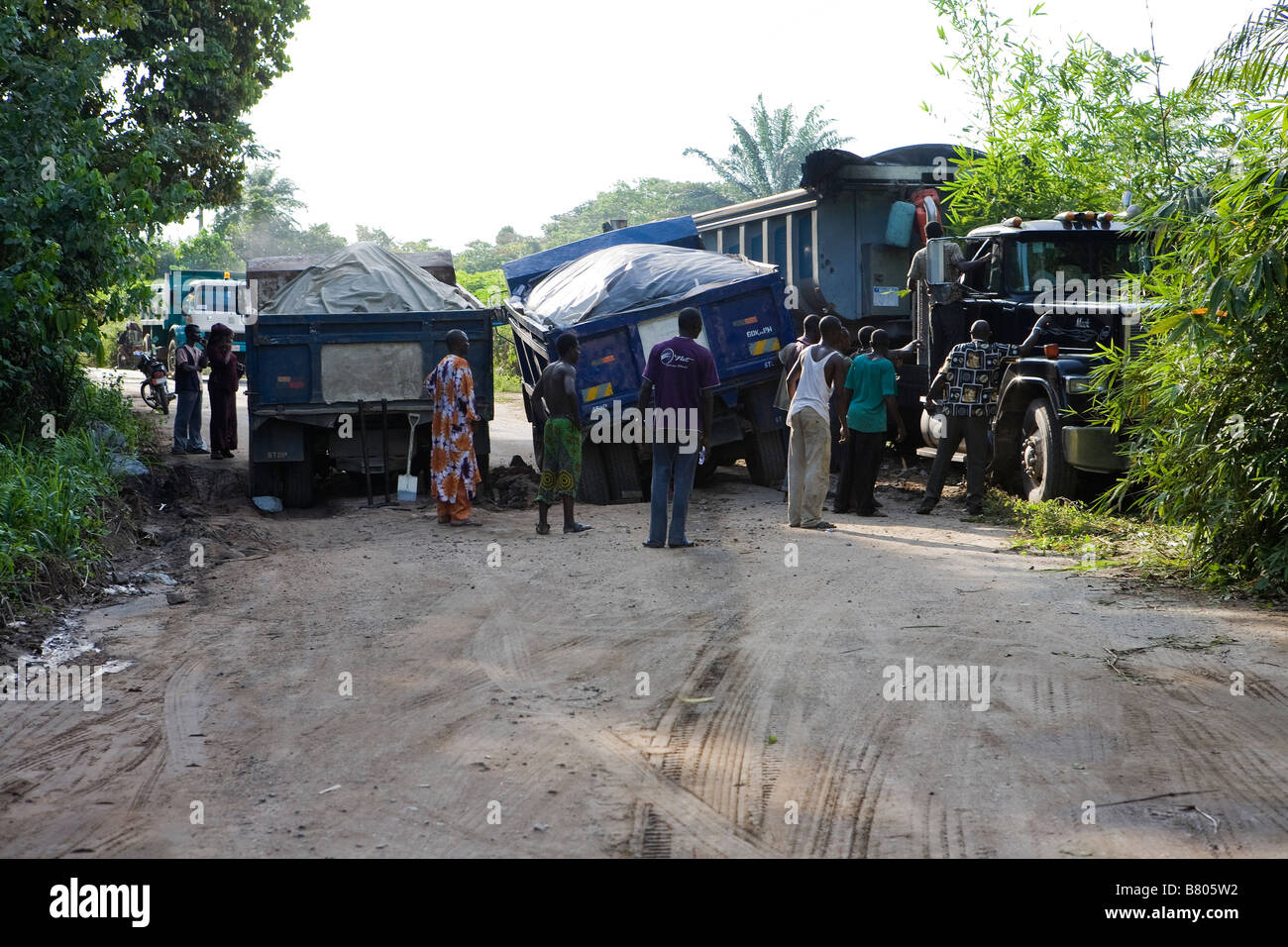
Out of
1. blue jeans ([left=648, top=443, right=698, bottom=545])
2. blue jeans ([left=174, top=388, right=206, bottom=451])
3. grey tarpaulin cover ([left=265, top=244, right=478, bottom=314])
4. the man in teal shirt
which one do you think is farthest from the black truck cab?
blue jeans ([left=174, top=388, right=206, bottom=451])

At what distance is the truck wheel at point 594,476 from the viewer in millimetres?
11305

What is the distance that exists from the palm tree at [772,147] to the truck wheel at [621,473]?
2853cm

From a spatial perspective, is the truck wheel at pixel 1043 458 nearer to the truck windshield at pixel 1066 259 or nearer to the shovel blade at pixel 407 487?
the truck windshield at pixel 1066 259

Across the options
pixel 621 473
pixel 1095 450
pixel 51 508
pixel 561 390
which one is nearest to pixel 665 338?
pixel 621 473

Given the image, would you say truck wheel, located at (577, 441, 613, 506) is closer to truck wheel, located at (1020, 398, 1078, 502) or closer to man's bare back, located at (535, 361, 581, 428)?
man's bare back, located at (535, 361, 581, 428)

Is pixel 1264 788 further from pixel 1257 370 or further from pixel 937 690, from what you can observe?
pixel 1257 370

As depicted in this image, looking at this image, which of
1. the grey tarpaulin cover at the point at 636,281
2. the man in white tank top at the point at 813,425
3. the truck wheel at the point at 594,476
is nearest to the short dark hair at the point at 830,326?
the man in white tank top at the point at 813,425

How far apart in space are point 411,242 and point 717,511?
188 feet

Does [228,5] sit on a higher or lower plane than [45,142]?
higher

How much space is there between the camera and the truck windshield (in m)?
11.0

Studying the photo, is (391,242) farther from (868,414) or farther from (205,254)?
(868,414)
